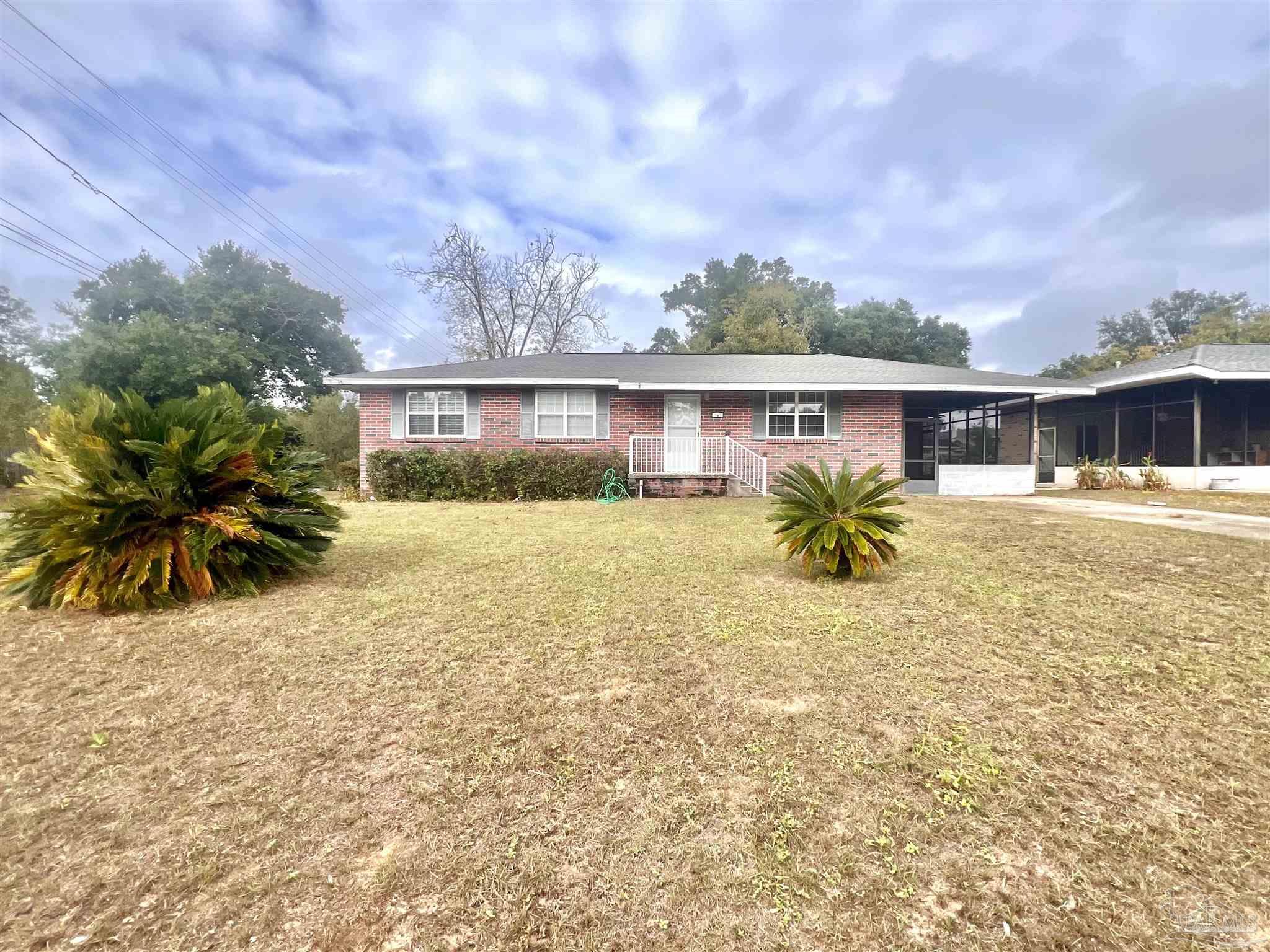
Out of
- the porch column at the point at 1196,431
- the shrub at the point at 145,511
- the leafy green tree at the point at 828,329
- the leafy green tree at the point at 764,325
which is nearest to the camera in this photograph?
the shrub at the point at 145,511

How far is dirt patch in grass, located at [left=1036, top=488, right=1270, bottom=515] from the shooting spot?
9.61 meters

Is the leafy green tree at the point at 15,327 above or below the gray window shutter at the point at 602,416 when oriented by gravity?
above

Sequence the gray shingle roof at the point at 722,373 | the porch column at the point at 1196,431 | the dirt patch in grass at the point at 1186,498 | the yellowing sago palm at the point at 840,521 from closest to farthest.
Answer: the yellowing sago palm at the point at 840,521 < the dirt patch in grass at the point at 1186,498 < the gray shingle roof at the point at 722,373 < the porch column at the point at 1196,431

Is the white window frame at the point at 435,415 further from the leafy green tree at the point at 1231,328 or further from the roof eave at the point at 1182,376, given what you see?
the leafy green tree at the point at 1231,328

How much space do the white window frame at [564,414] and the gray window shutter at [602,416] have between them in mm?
65

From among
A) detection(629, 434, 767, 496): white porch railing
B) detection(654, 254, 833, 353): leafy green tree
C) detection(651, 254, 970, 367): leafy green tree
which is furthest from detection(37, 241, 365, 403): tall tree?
detection(654, 254, 833, 353): leafy green tree

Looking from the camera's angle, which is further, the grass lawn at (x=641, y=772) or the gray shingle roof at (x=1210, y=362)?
the gray shingle roof at (x=1210, y=362)

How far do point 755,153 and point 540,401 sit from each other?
1327 centimetres

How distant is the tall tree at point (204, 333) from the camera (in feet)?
74.3

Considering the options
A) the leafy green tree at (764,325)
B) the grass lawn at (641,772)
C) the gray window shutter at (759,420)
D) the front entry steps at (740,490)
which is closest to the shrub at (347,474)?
the front entry steps at (740,490)

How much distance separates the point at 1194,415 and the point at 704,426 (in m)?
12.9

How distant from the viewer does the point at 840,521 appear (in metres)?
4.62

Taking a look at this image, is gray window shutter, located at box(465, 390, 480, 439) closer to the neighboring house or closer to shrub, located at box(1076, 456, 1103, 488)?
the neighboring house

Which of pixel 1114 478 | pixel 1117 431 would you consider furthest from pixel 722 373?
pixel 1117 431
